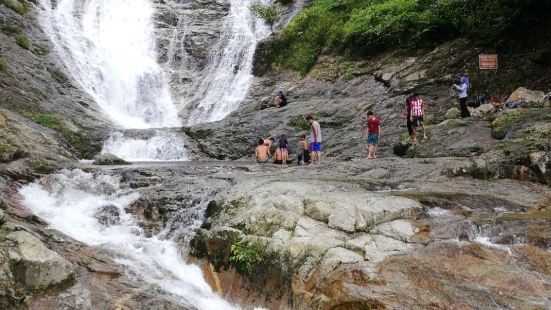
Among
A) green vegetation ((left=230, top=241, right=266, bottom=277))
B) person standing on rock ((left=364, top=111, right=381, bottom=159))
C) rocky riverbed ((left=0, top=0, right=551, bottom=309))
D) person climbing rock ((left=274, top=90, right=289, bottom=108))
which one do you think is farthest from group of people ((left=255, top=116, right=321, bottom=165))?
green vegetation ((left=230, top=241, right=266, bottom=277))

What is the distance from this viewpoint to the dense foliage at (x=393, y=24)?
1845 cm

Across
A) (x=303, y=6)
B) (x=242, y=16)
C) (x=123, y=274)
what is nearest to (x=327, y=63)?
(x=303, y=6)

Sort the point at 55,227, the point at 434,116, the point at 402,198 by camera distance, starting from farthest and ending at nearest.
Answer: the point at 434,116
the point at 55,227
the point at 402,198

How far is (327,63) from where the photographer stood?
80.8 ft

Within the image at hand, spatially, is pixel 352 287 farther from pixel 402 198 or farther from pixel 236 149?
pixel 236 149

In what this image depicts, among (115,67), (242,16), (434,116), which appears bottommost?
(434,116)

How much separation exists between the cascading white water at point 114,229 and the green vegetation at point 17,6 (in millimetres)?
19120

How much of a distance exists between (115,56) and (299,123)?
1512 centimetres

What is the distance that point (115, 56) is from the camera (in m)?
28.5

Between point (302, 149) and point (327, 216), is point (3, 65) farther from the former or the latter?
point (327, 216)

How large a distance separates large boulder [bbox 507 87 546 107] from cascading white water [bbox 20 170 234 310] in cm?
1286

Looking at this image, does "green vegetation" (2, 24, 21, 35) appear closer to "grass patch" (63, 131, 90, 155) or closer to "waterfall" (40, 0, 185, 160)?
"waterfall" (40, 0, 185, 160)

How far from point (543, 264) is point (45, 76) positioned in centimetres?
2294


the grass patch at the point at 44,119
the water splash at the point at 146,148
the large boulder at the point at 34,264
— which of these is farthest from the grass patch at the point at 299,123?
the large boulder at the point at 34,264
